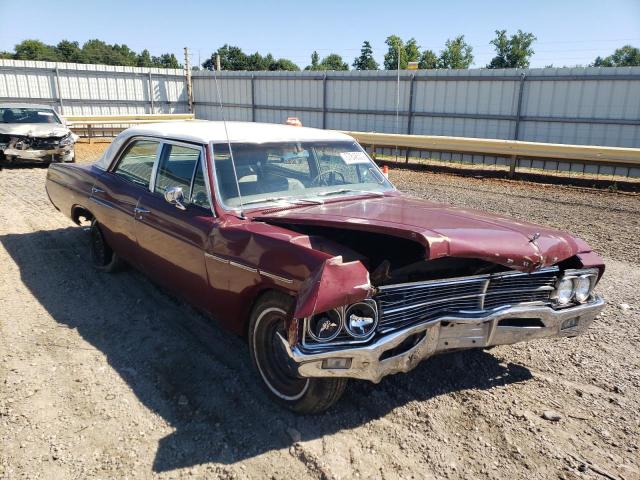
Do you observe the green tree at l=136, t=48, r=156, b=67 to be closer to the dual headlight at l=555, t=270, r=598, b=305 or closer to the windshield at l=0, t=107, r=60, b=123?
the windshield at l=0, t=107, r=60, b=123

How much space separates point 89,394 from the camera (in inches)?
128

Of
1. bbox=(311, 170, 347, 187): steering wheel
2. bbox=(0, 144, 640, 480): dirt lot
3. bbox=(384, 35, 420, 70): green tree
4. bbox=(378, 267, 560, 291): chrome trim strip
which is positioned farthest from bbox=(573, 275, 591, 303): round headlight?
bbox=(384, 35, 420, 70): green tree

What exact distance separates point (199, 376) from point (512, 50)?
63.7 meters

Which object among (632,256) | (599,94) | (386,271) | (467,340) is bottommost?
(632,256)

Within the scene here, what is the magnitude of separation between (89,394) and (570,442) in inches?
117

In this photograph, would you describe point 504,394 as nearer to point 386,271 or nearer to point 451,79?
point 386,271

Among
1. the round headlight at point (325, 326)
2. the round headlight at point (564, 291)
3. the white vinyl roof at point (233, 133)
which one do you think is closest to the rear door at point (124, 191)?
the white vinyl roof at point (233, 133)

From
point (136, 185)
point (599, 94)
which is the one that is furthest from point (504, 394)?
point (599, 94)

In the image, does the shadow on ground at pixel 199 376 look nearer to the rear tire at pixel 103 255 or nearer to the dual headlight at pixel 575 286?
the rear tire at pixel 103 255

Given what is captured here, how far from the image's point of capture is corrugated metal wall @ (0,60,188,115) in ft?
66.2

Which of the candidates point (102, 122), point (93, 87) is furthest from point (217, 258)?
point (93, 87)

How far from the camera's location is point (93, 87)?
2183 centimetres

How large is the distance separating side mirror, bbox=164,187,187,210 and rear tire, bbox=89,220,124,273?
6.10 feet

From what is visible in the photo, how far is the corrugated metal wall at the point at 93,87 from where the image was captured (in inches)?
794
